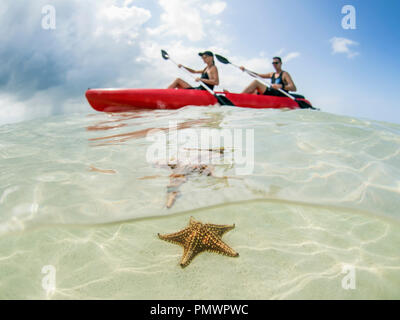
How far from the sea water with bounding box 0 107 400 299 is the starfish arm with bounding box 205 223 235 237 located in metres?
0.08

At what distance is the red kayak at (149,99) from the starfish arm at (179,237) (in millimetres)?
7917

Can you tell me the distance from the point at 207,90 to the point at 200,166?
7043 millimetres

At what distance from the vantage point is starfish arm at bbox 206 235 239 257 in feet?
6.48

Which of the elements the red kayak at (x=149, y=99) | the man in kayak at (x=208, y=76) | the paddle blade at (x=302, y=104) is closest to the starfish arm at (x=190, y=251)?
the red kayak at (x=149, y=99)

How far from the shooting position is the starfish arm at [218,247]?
1.98 metres

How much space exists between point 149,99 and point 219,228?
819cm

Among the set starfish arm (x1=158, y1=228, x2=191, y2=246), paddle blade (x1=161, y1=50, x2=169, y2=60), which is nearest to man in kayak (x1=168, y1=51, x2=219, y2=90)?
paddle blade (x1=161, y1=50, x2=169, y2=60)

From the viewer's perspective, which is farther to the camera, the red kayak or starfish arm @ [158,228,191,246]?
the red kayak

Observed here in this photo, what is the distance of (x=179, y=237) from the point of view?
211cm

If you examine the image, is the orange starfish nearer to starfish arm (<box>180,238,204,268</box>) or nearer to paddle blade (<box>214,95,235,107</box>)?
starfish arm (<box>180,238,204,268</box>)

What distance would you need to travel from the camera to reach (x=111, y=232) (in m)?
2.43

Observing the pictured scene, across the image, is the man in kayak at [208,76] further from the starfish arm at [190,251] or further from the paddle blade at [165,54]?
the starfish arm at [190,251]
